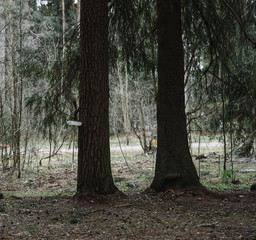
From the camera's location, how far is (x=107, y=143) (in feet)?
17.5

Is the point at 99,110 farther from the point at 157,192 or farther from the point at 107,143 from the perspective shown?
the point at 157,192

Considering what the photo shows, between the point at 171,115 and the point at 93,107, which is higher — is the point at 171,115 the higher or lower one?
the lower one

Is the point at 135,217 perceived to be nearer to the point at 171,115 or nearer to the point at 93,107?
the point at 93,107

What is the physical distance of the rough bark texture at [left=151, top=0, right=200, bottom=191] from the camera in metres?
5.79

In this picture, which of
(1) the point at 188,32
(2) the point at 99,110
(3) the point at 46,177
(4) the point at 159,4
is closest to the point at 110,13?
(4) the point at 159,4

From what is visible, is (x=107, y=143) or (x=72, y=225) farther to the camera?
(x=107, y=143)

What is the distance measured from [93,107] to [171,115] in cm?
143

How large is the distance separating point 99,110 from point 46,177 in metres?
4.56

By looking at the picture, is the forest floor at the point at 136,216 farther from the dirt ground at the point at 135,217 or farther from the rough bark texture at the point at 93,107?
the rough bark texture at the point at 93,107

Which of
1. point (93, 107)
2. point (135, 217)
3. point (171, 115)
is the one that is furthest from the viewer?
point (171, 115)

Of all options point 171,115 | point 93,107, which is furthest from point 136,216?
point 171,115

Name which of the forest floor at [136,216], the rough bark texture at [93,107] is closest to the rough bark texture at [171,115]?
the forest floor at [136,216]

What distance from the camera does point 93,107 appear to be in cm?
521

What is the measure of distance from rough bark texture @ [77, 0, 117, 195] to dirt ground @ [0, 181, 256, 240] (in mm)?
318
